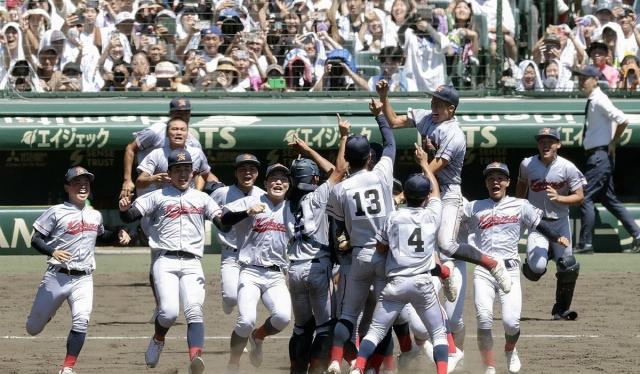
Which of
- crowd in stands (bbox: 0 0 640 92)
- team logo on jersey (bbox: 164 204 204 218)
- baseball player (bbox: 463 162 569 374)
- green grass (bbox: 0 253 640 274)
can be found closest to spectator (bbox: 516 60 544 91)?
crowd in stands (bbox: 0 0 640 92)

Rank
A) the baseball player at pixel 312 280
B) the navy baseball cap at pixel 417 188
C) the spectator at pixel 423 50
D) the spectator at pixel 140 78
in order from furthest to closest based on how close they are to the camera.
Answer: the spectator at pixel 140 78
the spectator at pixel 423 50
the baseball player at pixel 312 280
the navy baseball cap at pixel 417 188

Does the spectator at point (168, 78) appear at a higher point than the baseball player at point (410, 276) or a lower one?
higher

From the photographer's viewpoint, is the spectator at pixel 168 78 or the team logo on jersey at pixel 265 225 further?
the spectator at pixel 168 78

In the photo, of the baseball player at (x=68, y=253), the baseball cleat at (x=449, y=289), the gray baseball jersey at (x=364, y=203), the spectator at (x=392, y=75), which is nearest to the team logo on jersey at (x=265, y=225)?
the gray baseball jersey at (x=364, y=203)

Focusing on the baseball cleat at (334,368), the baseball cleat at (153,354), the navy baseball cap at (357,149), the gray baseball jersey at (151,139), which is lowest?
the baseball cleat at (153,354)

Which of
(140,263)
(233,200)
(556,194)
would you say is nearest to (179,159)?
(233,200)

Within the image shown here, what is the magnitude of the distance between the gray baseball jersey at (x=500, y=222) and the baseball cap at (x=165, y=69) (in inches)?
278

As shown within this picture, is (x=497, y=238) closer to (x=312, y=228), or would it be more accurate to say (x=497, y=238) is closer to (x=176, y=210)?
(x=312, y=228)

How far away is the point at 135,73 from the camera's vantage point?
1600cm

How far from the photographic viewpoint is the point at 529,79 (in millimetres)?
16125

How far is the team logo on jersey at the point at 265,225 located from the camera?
354 inches

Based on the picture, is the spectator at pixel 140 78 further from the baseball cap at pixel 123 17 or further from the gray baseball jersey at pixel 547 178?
the gray baseball jersey at pixel 547 178

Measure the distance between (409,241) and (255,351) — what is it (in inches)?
66.8

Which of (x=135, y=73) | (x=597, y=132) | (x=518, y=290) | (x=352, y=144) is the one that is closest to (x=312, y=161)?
(x=352, y=144)
